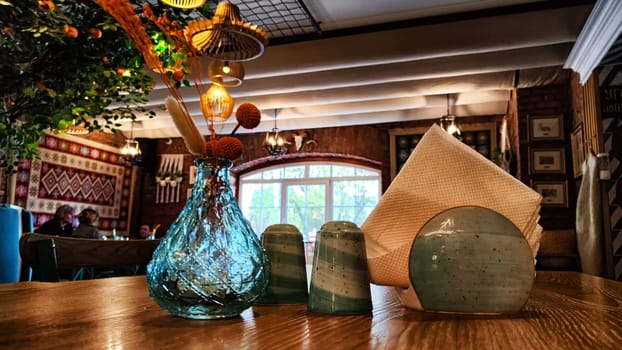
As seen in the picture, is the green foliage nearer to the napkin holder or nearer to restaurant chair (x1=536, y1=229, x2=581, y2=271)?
the napkin holder

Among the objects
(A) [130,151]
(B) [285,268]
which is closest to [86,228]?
(A) [130,151]

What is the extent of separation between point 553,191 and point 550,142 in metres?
0.59

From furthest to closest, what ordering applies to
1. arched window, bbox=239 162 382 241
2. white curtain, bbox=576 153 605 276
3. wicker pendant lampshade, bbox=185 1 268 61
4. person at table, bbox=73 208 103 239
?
arched window, bbox=239 162 382 241 → person at table, bbox=73 208 103 239 → white curtain, bbox=576 153 605 276 → wicker pendant lampshade, bbox=185 1 268 61

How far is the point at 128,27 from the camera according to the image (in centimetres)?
70

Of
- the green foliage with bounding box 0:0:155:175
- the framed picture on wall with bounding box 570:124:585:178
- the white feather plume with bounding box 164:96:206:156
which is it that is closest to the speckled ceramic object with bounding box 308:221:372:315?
the white feather plume with bounding box 164:96:206:156

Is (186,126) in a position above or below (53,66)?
below

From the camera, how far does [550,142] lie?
5.38 metres

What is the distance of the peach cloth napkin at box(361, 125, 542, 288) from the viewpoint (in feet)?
2.46

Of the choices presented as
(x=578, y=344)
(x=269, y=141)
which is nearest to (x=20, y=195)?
(x=269, y=141)

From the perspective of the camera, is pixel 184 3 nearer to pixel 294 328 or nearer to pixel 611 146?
pixel 294 328

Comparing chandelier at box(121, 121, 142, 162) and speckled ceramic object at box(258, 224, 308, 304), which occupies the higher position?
chandelier at box(121, 121, 142, 162)

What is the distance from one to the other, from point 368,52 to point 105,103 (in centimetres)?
320

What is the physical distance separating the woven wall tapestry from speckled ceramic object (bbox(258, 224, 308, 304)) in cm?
689

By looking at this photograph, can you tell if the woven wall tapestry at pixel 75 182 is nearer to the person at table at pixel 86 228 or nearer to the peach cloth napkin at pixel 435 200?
the person at table at pixel 86 228
